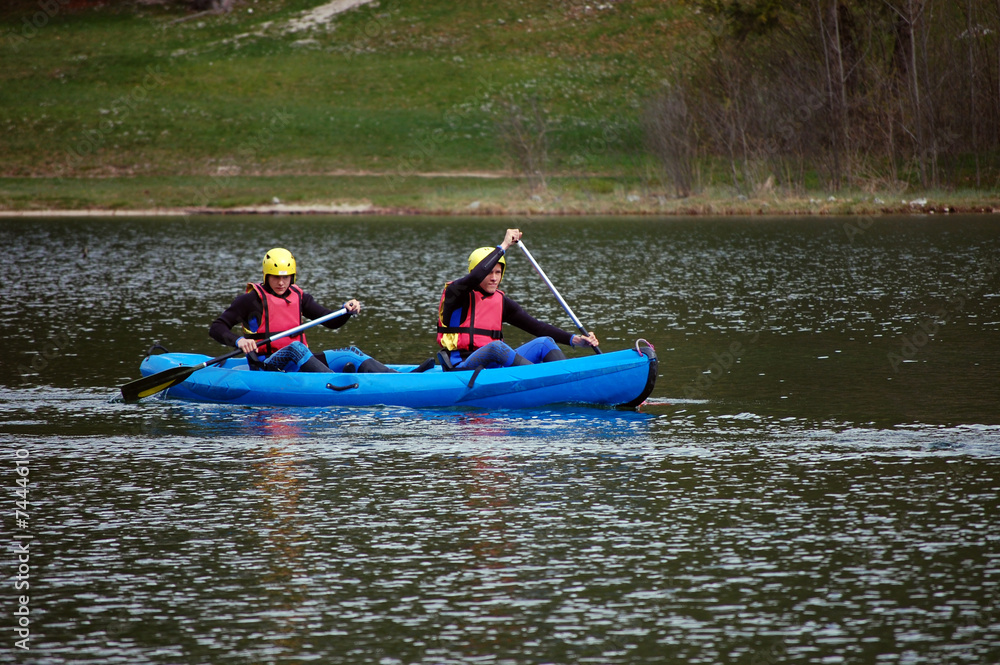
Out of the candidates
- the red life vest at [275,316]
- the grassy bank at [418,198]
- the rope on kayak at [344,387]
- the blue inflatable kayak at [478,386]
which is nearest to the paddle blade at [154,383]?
the blue inflatable kayak at [478,386]

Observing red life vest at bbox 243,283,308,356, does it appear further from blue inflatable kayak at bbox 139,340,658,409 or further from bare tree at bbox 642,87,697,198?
bare tree at bbox 642,87,697,198

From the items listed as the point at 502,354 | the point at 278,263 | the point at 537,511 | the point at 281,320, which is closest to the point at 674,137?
the point at 281,320

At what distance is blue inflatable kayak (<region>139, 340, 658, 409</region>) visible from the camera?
11461mm

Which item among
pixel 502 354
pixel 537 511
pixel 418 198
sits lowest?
pixel 537 511

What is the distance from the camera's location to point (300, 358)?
1247cm

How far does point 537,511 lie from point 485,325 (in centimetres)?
409

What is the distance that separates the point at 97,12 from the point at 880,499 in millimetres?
86155

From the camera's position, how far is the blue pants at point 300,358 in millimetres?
12492

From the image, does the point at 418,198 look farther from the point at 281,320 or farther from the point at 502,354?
the point at 502,354

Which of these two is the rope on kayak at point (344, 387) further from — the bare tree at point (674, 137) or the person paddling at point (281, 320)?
the bare tree at point (674, 137)

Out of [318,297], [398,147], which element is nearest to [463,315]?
[318,297]

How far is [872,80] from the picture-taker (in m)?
45.5

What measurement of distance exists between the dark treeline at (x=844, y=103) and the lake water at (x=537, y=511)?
26744mm

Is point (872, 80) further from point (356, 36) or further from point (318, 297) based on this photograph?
point (356, 36)
